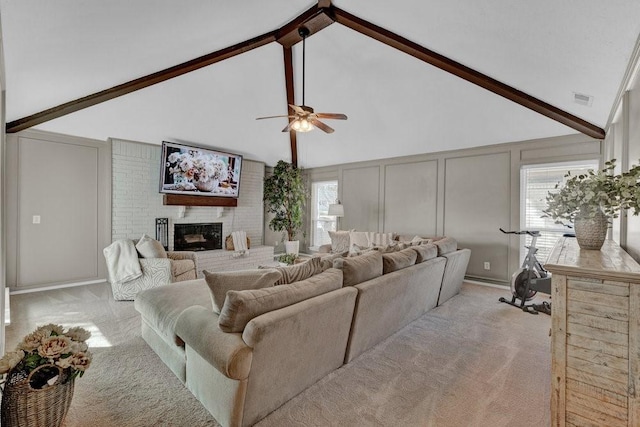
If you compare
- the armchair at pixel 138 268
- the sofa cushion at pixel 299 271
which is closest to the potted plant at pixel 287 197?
the armchair at pixel 138 268

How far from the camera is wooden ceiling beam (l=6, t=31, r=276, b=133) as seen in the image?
3.81 m

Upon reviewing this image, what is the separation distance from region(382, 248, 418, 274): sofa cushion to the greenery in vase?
136 centimetres

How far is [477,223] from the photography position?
5.20 metres

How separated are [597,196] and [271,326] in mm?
1937

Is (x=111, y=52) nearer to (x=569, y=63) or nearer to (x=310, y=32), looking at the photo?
(x=310, y=32)

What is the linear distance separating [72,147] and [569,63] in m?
6.57

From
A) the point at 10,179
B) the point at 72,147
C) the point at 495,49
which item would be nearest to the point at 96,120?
the point at 72,147

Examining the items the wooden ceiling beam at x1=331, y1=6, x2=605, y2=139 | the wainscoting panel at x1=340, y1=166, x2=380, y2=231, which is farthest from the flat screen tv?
the wooden ceiling beam at x1=331, y1=6, x2=605, y2=139

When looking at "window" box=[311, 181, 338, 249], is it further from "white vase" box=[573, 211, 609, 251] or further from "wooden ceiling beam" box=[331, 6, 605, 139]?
"white vase" box=[573, 211, 609, 251]

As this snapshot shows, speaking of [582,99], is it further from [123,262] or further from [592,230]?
[123,262]

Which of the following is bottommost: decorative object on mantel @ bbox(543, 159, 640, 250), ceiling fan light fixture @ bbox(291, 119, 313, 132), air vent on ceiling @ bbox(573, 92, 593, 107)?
decorative object on mantel @ bbox(543, 159, 640, 250)

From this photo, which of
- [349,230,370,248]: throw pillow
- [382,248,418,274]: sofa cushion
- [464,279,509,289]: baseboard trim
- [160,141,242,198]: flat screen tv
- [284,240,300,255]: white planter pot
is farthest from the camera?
[284,240,300,255]: white planter pot

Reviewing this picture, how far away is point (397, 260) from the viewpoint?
2938 mm

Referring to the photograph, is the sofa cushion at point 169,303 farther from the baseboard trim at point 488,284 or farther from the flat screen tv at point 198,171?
the baseboard trim at point 488,284
